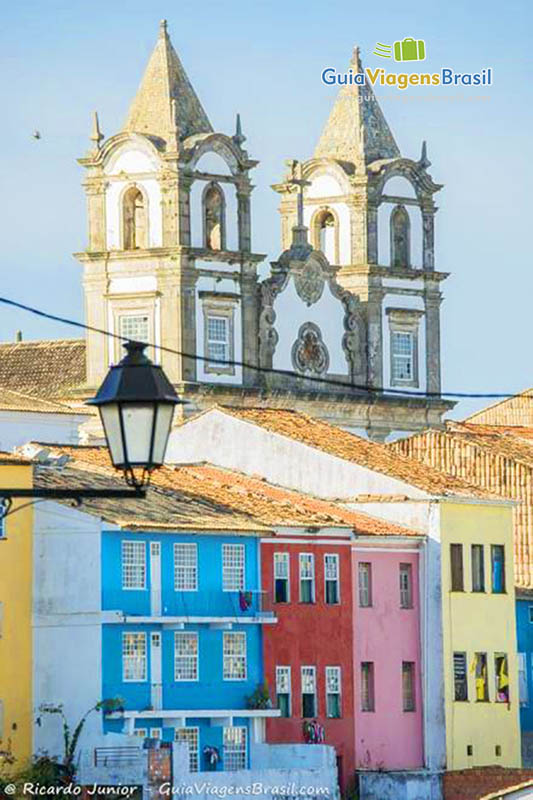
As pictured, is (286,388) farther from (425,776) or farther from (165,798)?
(165,798)

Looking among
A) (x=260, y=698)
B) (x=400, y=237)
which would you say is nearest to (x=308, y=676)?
(x=260, y=698)

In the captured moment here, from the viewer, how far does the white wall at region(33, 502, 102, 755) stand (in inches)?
2057

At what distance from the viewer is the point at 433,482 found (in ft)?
202

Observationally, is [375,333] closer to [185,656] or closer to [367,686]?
[367,686]

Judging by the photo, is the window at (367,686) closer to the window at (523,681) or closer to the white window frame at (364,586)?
the white window frame at (364,586)

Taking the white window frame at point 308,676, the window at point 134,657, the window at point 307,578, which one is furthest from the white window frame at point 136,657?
the window at point 307,578

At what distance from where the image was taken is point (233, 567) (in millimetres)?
55312

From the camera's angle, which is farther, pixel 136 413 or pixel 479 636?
A: pixel 479 636

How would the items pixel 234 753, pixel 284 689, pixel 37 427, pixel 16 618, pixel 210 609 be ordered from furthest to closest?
pixel 37 427, pixel 284 689, pixel 210 609, pixel 234 753, pixel 16 618

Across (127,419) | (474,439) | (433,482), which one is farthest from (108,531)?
(127,419)

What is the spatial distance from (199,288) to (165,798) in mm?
41110

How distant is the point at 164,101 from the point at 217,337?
6926 mm

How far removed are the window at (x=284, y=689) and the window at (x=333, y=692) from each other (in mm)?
1032

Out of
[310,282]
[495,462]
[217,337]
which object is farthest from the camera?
[310,282]
